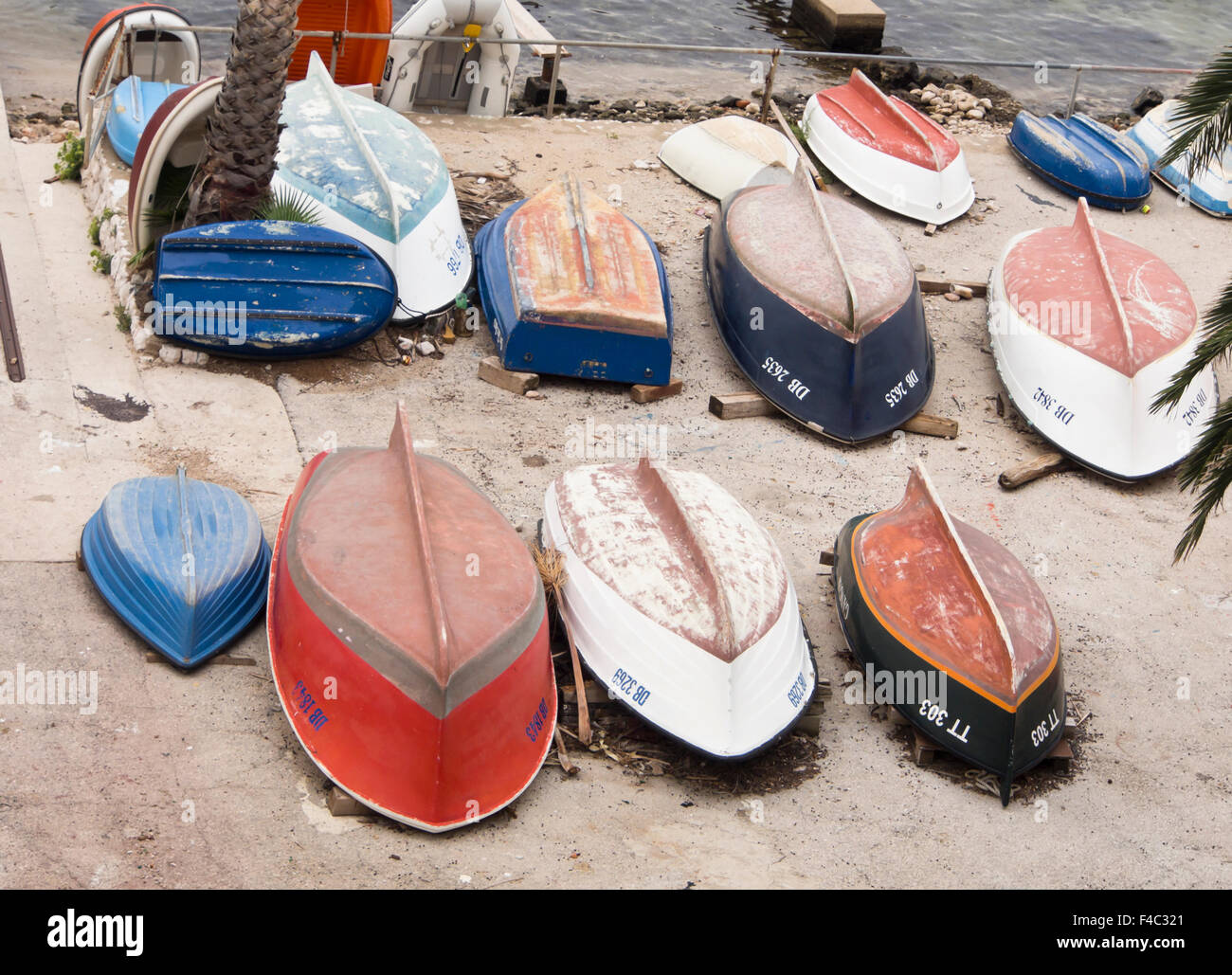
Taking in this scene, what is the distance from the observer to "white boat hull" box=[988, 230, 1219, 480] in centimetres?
1029

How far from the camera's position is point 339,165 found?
10883mm

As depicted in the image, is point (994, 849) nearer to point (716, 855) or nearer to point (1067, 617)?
point (716, 855)

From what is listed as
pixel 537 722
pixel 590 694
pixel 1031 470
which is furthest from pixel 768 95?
pixel 537 722

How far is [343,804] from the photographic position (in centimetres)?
657

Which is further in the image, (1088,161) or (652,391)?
(1088,161)

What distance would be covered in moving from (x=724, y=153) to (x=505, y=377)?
16.1 feet

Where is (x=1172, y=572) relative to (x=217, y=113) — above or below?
below

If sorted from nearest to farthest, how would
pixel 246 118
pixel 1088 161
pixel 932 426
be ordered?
pixel 246 118
pixel 932 426
pixel 1088 161

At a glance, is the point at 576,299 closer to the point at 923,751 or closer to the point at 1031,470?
the point at 1031,470

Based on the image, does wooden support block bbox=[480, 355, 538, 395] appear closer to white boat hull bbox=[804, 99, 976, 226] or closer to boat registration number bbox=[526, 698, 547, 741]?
boat registration number bbox=[526, 698, 547, 741]

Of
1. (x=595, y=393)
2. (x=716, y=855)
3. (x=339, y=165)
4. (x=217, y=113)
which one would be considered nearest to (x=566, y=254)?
(x=595, y=393)

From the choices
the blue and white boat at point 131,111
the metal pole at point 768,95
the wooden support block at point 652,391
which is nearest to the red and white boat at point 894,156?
the metal pole at point 768,95

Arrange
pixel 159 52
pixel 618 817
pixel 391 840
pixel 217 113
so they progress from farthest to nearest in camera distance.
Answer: pixel 159 52
pixel 217 113
pixel 618 817
pixel 391 840

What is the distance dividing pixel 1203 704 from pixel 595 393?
16.5ft
